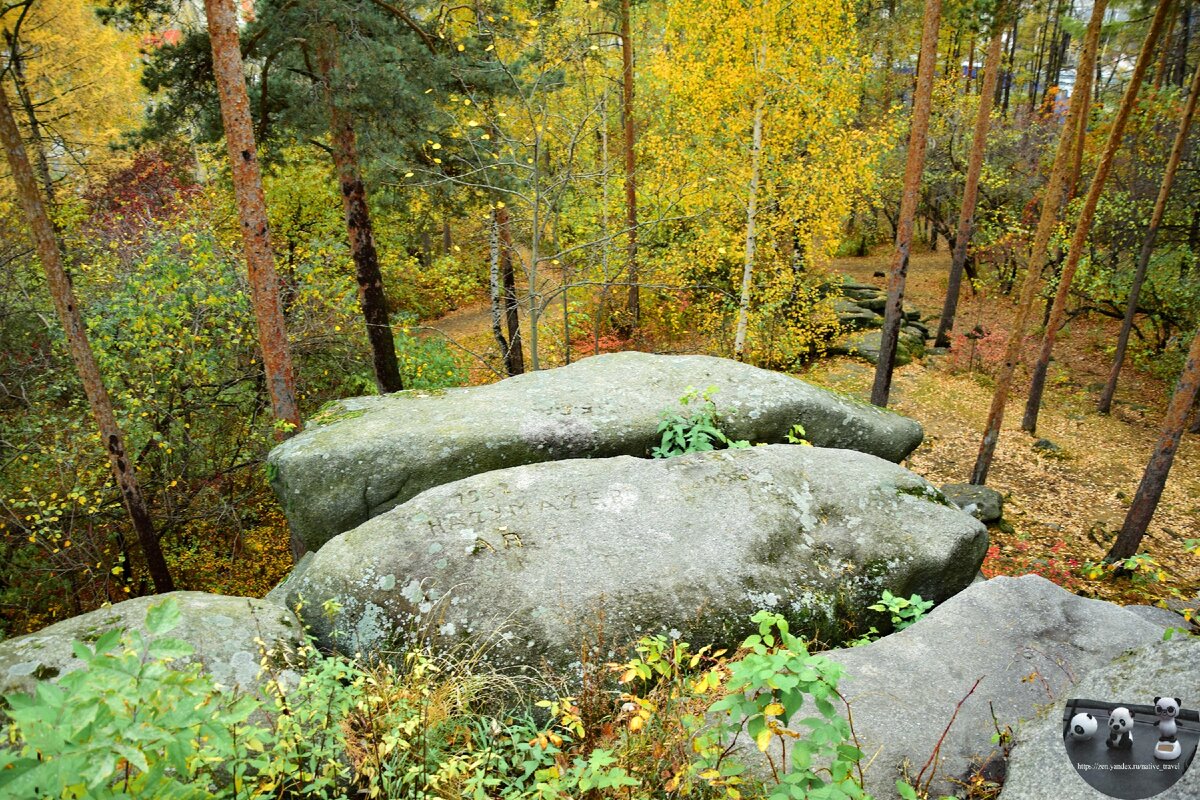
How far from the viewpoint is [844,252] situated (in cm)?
2994

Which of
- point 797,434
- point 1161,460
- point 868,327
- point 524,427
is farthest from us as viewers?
point 868,327

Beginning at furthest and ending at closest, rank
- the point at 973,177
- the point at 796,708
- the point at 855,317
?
the point at 855,317 < the point at 973,177 < the point at 796,708

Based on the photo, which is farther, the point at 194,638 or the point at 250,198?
the point at 250,198

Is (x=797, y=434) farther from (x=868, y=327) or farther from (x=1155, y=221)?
(x=868, y=327)

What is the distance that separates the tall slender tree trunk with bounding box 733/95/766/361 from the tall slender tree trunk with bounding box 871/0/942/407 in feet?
11.4

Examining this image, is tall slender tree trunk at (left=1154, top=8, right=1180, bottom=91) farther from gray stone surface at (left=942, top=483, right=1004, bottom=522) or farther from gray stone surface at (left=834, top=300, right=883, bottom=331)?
gray stone surface at (left=942, top=483, right=1004, bottom=522)

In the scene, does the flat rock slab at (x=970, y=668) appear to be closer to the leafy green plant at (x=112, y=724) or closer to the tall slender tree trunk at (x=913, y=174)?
the leafy green plant at (x=112, y=724)

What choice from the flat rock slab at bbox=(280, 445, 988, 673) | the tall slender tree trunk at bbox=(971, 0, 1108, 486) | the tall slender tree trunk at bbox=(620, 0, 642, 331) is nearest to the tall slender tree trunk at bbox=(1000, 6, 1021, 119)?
the tall slender tree trunk at bbox=(971, 0, 1108, 486)

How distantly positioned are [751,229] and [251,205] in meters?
11.4

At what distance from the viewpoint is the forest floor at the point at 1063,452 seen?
37.4 ft

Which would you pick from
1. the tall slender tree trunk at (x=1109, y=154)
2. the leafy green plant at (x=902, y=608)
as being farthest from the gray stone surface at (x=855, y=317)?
the leafy green plant at (x=902, y=608)

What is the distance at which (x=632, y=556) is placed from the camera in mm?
→ 5141

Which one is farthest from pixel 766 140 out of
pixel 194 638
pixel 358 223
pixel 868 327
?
pixel 194 638

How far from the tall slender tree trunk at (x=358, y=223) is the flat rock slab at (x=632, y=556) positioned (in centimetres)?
569
